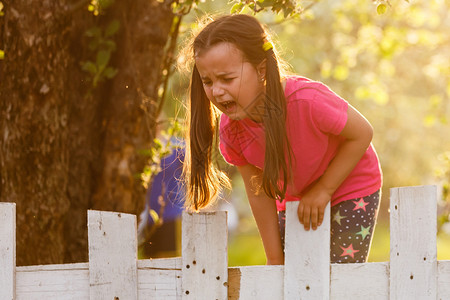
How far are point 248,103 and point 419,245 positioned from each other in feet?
2.63

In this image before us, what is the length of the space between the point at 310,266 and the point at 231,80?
735 millimetres

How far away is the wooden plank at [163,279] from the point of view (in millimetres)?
2258

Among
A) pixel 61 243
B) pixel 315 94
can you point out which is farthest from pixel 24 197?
pixel 315 94

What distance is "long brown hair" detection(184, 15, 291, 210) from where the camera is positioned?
7.91ft

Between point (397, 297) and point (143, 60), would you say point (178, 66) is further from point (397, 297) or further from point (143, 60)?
point (397, 297)

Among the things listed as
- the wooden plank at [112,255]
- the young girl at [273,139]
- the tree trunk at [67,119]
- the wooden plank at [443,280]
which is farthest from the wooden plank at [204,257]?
the tree trunk at [67,119]

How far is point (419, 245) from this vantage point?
2191mm

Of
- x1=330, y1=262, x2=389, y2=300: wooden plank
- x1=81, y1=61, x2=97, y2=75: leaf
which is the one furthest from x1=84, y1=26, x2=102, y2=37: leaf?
x1=330, y1=262, x2=389, y2=300: wooden plank

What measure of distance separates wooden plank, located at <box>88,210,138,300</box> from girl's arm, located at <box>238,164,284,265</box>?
64 cm

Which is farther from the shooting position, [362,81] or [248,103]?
[362,81]

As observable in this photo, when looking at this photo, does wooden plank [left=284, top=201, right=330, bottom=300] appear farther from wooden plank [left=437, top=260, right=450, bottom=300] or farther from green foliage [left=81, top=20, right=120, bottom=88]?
green foliage [left=81, top=20, right=120, bottom=88]

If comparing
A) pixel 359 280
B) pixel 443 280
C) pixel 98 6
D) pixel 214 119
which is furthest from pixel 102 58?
pixel 443 280

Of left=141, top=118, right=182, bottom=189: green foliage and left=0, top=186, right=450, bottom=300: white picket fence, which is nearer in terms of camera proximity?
left=0, top=186, right=450, bottom=300: white picket fence

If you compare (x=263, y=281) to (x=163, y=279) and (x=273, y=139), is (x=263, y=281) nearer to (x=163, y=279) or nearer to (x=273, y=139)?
(x=163, y=279)
